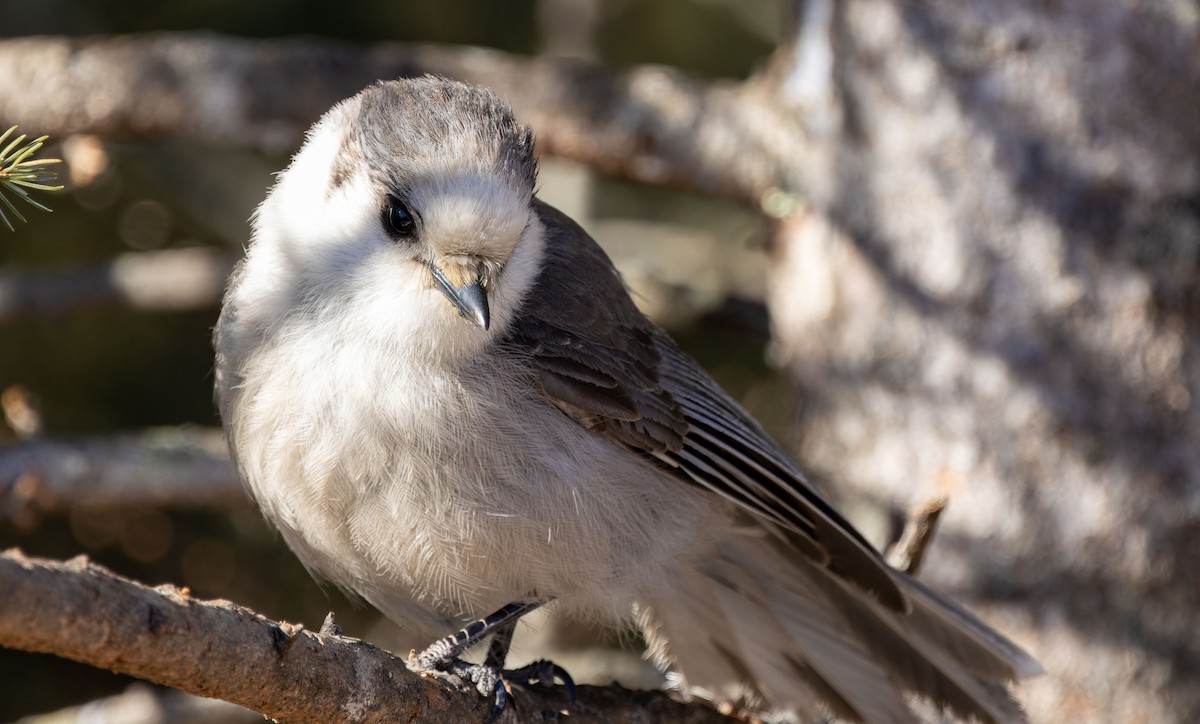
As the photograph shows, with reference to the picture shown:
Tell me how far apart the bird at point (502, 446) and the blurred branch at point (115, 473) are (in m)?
0.85

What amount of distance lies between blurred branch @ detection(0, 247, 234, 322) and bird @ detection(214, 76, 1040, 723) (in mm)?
1324

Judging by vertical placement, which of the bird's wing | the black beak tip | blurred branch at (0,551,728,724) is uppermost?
the bird's wing

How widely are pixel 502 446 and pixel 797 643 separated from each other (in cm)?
128

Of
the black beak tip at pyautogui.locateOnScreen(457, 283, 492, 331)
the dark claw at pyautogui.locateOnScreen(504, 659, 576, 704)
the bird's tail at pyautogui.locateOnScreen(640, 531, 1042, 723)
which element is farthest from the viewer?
the bird's tail at pyautogui.locateOnScreen(640, 531, 1042, 723)

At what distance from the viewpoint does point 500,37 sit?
6320mm

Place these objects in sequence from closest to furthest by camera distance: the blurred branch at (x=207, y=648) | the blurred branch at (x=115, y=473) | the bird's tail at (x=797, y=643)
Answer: the blurred branch at (x=207, y=648) < the bird's tail at (x=797, y=643) < the blurred branch at (x=115, y=473)

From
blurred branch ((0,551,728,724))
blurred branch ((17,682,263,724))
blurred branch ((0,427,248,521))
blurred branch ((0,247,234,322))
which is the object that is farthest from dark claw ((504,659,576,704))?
blurred branch ((0,247,234,322))

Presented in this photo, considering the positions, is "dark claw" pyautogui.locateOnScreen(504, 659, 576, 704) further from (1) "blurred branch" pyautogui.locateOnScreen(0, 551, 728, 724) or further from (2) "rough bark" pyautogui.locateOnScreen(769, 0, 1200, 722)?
(2) "rough bark" pyautogui.locateOnScreen(769, 0, 1200, 722)

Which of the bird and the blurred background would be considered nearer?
the bird

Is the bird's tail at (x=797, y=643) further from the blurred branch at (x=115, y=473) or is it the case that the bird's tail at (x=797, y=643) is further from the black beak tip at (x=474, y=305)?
the blurred branch at (x=115, y=473)

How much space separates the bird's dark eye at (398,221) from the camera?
9.79 feet

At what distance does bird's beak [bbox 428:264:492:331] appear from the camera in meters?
2.80

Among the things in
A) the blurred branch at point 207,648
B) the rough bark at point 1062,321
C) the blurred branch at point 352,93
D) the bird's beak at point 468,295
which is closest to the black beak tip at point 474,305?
the bird's beak at point 468,295

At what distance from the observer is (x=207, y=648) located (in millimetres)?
2041
